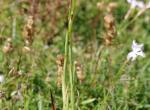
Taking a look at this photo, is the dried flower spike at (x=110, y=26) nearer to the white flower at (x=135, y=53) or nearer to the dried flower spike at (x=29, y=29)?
the white flower at (x=135, y=53)

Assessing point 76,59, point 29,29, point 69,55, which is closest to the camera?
point 69,55

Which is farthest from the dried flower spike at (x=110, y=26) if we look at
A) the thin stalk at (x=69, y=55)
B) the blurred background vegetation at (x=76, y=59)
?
the thin stalk at (x=69, y=55)

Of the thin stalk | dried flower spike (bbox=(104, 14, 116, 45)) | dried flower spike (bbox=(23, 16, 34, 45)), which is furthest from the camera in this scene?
dried flower spike (bbox=(23, 16, 34, 45))

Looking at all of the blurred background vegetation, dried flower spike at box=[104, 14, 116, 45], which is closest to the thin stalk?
the blurred background vegetation

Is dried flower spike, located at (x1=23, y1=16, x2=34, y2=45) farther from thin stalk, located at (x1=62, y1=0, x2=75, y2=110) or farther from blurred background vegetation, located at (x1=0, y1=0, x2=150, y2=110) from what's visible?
thin stalk, located at (x1=62, y1=0, x2=75, y2=110)

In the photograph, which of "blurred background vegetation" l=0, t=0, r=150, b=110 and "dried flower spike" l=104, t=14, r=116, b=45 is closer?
"dried flower spike" l=104, t=14, r=116, b=45

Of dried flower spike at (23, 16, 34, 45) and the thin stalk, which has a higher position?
dried flower spike at (23, 16, 34, 45)

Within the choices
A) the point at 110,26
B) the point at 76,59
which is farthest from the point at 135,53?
the point at 76,59

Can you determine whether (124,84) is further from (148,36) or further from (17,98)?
(148,36)

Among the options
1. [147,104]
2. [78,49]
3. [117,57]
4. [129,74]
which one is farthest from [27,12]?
[147,104]

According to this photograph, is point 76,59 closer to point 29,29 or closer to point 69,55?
point 29,29

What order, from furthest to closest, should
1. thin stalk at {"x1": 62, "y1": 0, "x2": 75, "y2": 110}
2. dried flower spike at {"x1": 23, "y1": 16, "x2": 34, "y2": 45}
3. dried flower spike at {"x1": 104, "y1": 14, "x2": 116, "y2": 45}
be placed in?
dried flower spike at {"x1": 23, "y1": 16, "x2": 34, "y2": 45} < dried flower spike at {"x1": 104, "y1": 14, "x2": 116, "y2": 45} < thin stalk at {"x1": 62, "y1": 0, "x2": 75, "y2": 110}

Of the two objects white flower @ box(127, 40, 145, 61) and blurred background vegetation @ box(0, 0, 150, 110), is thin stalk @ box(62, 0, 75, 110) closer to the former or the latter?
blurred background vegetation @ box(0, 0, 150, 110)

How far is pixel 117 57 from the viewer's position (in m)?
2.78
